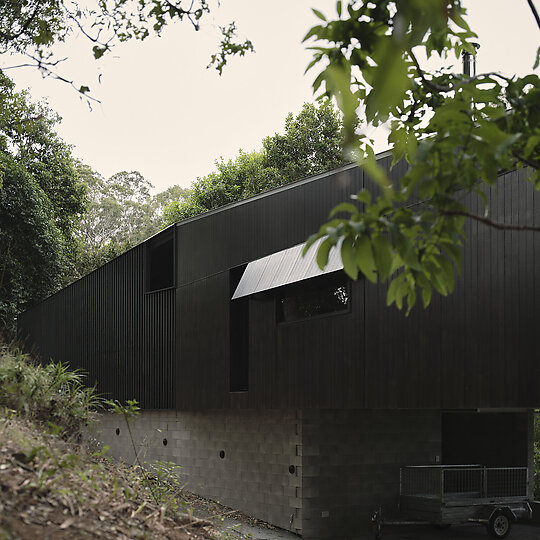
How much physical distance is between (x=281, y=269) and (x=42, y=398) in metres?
7.41

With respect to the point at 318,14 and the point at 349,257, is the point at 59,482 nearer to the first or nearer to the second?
the point at 349,257

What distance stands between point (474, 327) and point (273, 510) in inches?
261

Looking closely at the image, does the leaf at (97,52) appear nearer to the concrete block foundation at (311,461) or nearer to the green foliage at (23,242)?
the concrete block foundation at (311,461)

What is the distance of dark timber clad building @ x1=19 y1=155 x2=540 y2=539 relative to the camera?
10.0 meters

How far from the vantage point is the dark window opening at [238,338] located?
15.8 m

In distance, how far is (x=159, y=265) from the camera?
66.4ft

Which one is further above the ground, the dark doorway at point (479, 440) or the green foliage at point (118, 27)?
the green foliage at point (118, 27)

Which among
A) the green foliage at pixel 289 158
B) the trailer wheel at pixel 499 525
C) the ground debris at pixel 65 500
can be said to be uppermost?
the green foliage at pixel 289 158

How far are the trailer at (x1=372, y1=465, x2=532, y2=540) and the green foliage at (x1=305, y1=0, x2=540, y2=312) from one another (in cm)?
1107

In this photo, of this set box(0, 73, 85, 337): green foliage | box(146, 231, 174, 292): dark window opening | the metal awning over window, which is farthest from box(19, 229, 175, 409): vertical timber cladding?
the metal awning over window

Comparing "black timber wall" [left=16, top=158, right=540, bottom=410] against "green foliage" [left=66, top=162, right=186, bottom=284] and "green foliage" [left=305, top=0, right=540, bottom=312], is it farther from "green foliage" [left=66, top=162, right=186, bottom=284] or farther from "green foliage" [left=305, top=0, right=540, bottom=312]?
"green foliage" [left=66, top=162, right=186, bottom=284]

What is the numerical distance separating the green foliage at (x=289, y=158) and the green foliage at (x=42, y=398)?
25318 mm

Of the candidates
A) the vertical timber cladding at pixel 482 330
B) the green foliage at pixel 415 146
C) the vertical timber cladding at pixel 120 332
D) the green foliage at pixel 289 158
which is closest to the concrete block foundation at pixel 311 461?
the vertical timber cladding at pixel 120 332

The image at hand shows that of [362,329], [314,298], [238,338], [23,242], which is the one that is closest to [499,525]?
[362,329]
